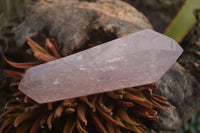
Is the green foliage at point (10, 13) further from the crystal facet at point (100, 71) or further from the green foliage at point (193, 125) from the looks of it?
the green foliage at point (193, 125)

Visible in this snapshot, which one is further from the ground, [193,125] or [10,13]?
[10,13]

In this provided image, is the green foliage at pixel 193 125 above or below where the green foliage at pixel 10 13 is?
below

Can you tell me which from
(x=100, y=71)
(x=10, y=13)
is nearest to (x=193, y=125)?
(x=100, y=71)

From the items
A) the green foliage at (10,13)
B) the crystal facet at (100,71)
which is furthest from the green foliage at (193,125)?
the green foliage at (10,13)

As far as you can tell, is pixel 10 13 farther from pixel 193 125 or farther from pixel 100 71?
pixel 193 125

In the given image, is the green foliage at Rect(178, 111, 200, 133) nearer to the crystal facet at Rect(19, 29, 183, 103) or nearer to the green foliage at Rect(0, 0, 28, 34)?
the crystal facet at Rect(19, 29, 183, 103)

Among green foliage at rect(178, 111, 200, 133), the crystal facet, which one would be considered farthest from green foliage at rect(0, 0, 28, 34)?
green foliage at rect(178, 111, 200, 133)

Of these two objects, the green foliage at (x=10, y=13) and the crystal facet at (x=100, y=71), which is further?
the green foliage at (x=10, y=13)

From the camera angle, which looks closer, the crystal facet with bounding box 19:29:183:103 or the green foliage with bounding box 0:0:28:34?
the crystal facet with bounding box 19:29:183:103

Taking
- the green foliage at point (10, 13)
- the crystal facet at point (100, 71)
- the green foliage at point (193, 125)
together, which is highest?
the crystal facet at point (100, 71)

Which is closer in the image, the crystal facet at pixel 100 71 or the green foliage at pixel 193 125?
the crystal facet at pixel 100 71
